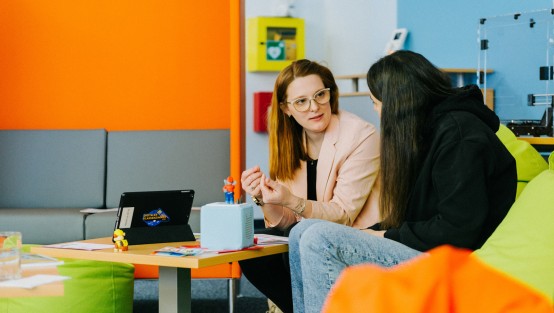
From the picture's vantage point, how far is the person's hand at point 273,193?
9.18 ft

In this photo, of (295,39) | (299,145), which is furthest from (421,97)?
(295,39)

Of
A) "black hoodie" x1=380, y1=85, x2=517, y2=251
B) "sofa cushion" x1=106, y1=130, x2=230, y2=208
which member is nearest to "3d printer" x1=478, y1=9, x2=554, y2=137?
"sofa cushion" x1=106, y1=130, x2=230, y2=208

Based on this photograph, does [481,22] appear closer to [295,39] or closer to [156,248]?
[295,39]

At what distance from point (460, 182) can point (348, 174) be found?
0.81 metres

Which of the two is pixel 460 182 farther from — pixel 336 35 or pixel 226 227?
pixel 336 35

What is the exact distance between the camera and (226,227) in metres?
2.39

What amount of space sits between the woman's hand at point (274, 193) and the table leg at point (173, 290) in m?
0.44

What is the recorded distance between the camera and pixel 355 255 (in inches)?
90.4

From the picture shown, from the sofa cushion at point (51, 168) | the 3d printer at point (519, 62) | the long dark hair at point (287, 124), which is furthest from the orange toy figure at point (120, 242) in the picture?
the 3d printer at point (519, 62)

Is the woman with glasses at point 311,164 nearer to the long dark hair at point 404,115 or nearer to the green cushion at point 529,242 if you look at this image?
the long dark hair at point 404,115

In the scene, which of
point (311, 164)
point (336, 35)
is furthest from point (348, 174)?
point (336, 35)

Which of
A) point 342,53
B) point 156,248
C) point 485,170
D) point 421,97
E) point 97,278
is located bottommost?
point 97,278

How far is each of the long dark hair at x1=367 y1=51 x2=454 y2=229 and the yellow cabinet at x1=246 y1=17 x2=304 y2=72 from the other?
487 centimetres

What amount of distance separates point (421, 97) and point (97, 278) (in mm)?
1520
